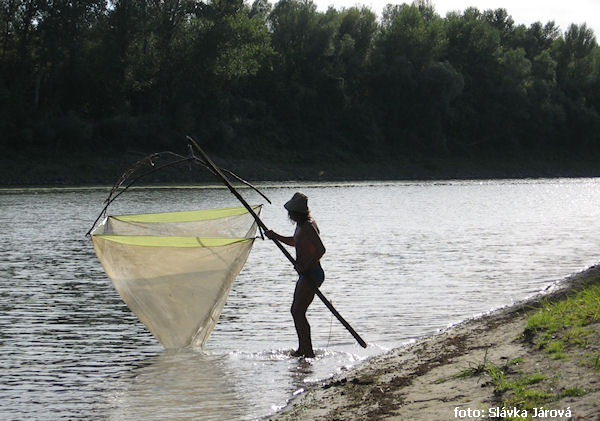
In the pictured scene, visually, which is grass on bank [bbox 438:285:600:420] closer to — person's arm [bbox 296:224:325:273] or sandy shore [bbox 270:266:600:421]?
sandy shore [bbox 270:266:600:421]

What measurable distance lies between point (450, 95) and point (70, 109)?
3480 centimetres

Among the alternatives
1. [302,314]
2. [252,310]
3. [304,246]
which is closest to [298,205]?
[304,246]

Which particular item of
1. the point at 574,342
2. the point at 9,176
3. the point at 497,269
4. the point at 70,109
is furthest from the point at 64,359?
the point at 70,109

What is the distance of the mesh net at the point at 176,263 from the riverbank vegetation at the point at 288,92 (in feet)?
143

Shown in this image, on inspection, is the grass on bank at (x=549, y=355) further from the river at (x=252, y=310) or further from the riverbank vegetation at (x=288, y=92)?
the riverbank vegetation at (x=288, y=92)

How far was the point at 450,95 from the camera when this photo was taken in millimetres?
80750

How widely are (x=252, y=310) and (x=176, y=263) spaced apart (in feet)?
12.4

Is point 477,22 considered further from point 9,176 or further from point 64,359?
point 64,359

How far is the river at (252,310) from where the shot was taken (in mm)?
9312

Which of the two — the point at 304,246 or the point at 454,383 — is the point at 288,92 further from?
the point at 454,383

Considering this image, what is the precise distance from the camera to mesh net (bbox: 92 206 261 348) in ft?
34.2

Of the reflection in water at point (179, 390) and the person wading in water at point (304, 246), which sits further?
the person wading in water at point (304, 246)

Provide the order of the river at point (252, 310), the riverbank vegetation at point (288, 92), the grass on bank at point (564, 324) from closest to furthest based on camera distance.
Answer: the grass on bank at point (564, 324)
the river at point (252, 310)
the riverbank vegetation at point (288, 92)

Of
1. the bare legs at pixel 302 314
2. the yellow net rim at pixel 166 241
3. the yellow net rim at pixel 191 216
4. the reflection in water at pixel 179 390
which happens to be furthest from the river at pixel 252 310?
the yellow net rim at pixel 191 216
